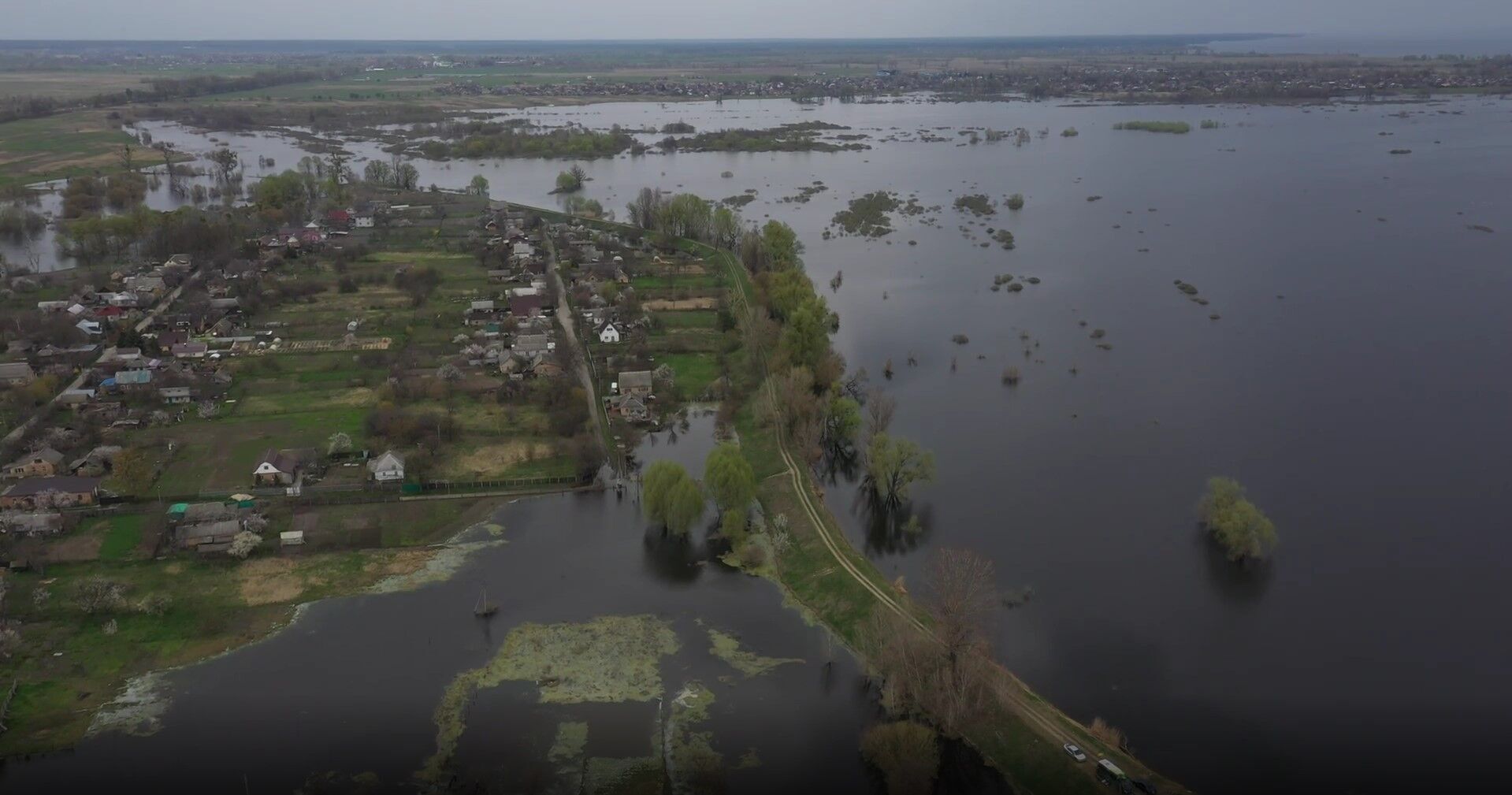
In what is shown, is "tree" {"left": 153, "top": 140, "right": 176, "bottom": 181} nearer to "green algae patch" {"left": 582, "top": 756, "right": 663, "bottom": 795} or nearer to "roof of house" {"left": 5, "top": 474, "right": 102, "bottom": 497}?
"roof of house" {"left": 5, "top": 474, "right": 102, "bottom": 497}

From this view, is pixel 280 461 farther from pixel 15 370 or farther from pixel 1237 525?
pixel 1237 525

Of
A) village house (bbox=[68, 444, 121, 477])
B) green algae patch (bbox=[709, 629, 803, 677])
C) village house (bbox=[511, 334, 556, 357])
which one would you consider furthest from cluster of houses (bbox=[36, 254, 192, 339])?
green algae patch (bbox=[709, 629, 803, 677])

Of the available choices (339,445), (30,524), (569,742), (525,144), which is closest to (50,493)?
(30,524)

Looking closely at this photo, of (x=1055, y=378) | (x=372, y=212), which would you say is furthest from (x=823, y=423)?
(x=372, y=212)

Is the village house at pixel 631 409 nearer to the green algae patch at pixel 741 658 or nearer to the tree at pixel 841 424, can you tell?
the tree at pixel 841 424

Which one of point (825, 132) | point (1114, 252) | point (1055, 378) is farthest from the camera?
point (825, 132)

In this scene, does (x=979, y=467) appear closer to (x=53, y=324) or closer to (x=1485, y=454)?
(x=1485, y=454)
